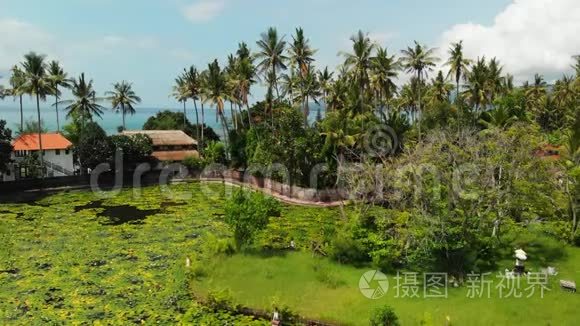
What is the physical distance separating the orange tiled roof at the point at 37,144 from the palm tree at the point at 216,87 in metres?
15.9

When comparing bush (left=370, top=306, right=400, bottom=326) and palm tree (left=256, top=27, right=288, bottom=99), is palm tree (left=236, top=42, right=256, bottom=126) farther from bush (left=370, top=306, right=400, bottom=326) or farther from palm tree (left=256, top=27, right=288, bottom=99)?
bush (left=370, top=306, right=400, bottom=326)

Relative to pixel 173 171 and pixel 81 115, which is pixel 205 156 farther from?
pixel 81 115

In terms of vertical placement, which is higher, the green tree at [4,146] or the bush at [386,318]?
the green tree at [4,146]

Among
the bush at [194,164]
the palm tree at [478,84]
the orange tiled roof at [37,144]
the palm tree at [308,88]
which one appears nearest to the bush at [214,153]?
the bush at [194,164]

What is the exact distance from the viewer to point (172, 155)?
5600 centimetres

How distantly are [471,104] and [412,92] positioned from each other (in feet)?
27.5

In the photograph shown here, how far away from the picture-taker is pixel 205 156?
52.7 metres

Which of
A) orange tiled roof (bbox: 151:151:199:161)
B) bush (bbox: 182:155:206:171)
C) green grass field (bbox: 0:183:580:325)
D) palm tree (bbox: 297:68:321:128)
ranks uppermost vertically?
Result: palm tree (bbox: 297:68:321:128)

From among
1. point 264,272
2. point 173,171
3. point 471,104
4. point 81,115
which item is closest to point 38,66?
point 81,115

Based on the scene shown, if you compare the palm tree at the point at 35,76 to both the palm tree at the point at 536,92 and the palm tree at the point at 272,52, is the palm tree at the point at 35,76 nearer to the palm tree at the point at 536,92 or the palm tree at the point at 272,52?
the palm tree at the point at 272,52

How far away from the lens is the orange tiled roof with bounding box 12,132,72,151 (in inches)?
1923

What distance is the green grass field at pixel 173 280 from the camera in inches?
611

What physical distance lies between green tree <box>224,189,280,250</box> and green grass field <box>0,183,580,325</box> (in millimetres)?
929

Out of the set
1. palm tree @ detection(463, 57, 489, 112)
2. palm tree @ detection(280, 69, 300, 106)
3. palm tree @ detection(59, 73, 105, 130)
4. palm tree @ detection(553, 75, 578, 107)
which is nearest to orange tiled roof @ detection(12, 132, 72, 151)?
palm tree @ detection(59, 73, 105, 130)
